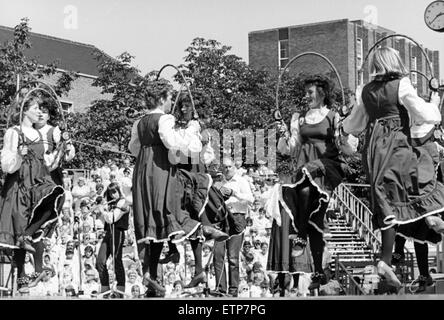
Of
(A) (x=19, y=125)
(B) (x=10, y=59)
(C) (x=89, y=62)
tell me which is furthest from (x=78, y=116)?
(A) (x=19, y=125)

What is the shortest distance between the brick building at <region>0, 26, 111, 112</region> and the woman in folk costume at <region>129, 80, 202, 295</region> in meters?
14.2

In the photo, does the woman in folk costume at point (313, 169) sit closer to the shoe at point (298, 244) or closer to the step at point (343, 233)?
the shoe at point (298, 244)

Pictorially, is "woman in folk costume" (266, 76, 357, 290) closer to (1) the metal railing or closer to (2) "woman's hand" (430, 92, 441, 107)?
(2) "woman's hand" (430, 92, 441, 107)

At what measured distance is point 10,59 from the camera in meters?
20.1

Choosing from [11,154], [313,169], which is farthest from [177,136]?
[11,154]

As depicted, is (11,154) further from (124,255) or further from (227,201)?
(124,255)

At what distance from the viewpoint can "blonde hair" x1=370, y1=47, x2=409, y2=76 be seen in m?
8.02

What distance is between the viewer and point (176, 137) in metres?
8.85

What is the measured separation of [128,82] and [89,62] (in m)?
10.1

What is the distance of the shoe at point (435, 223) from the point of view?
781 cm

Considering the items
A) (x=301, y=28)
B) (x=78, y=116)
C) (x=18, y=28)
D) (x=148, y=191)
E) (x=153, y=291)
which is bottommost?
(x=153, y=291)

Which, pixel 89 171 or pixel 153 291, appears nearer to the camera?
pixel 153 291

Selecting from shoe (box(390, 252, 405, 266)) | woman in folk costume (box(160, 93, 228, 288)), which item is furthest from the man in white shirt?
shoe (box(390, 252, 405, 266))
